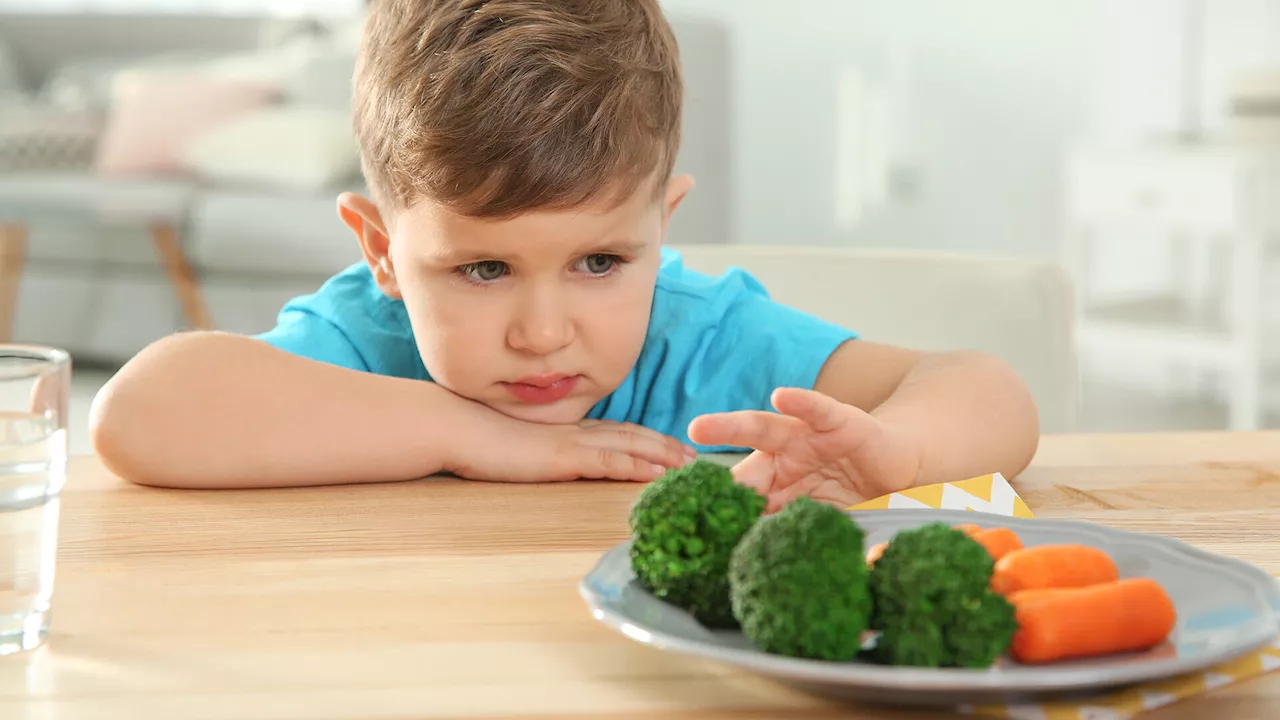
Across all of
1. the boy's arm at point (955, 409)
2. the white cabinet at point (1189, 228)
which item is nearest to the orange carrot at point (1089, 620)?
the boy's arm at point (955, 409)

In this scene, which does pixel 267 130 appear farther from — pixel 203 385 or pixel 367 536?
pixel 367 536

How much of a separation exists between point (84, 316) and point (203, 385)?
3590mm

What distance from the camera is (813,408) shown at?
756 mm

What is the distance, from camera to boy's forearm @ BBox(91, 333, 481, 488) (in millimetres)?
894

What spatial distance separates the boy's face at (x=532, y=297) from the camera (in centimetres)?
94

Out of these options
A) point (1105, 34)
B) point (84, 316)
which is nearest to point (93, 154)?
point (84, 316)

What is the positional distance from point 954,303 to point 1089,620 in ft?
2.61

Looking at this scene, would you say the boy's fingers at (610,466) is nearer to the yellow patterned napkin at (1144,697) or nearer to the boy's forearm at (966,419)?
the boy's forearm at (966,419)

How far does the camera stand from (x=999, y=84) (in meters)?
4.45

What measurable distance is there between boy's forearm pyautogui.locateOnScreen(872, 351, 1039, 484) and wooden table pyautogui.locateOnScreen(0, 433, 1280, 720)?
0.03 m

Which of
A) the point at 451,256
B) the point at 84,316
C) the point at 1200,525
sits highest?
the point at 451,256

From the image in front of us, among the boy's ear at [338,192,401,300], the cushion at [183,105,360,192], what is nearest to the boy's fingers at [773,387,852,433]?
the boy's ear at [338,192,401,300]

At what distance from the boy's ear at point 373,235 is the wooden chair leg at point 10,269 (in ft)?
11.2

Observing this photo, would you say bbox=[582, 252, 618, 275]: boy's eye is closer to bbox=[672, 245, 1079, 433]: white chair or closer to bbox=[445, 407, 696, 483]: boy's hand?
bbox=[445, 407, 696, 483]: boy's hand
